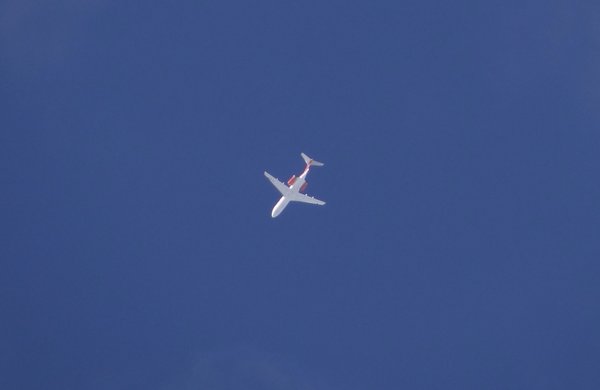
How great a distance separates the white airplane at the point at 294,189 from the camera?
10731 centimetres

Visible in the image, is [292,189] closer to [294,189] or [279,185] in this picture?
[294,189]

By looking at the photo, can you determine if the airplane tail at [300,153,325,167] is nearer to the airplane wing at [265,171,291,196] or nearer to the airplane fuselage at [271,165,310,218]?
A: the airplane fuselage at [271,165,310,218]

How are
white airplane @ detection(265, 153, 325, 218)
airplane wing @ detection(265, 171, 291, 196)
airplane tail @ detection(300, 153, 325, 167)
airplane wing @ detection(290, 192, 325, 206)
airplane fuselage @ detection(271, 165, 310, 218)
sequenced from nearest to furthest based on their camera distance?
1. airplane wing @ detection(265, 171, 291, 196)
2. airplane tail @ detection(300, 153, 325, 167)
3. white airplane @ detection(265, 153, 325, 218)
4. airplane fuselage @ detection(271, 165, 310, 218)
5. airplane wing @ detection(290, 192, 325, 206)

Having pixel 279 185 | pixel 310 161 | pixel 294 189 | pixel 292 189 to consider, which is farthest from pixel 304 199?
pixel 310 161

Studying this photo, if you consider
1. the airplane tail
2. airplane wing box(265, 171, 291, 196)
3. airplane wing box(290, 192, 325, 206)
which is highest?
the airplane tail

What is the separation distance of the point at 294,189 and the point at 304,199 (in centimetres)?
268

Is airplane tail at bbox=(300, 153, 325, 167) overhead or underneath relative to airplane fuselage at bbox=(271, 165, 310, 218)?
overhead

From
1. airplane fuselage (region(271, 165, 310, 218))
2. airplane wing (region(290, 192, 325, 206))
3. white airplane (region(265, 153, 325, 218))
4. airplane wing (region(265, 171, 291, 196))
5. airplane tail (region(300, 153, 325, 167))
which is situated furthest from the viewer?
airplane wing (region(290, 192, 325, 206))

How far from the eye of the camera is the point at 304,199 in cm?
11031

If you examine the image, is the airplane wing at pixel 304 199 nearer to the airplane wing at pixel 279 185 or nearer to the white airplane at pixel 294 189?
the white airplane at pixel 294 189

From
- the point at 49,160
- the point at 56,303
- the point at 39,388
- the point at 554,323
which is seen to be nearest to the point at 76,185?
the point at 49,160

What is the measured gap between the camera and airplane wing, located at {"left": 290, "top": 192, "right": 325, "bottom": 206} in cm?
10912

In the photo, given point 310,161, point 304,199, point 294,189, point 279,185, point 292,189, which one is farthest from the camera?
point 304,199

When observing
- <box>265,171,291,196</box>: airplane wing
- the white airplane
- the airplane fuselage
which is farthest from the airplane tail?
<box>265,171,291,196</box>: airplane wing
